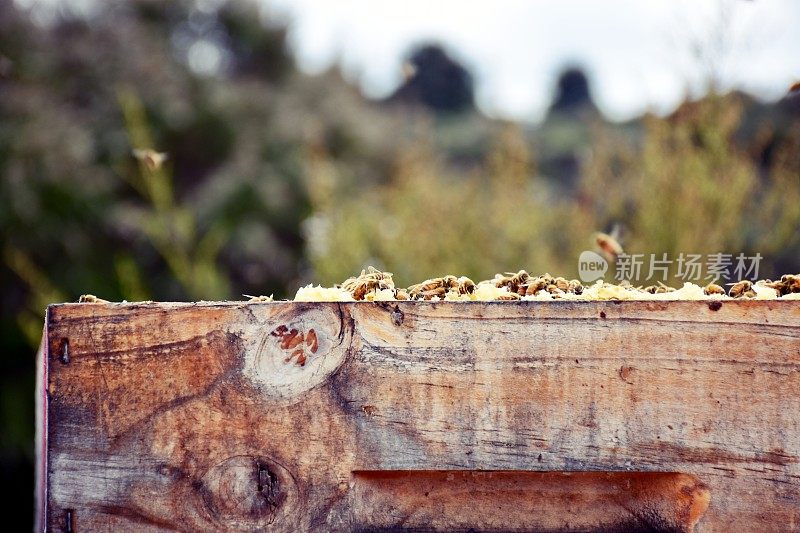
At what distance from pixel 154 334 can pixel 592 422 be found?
1.80 ft

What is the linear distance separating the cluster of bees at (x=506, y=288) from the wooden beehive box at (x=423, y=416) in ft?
0.34

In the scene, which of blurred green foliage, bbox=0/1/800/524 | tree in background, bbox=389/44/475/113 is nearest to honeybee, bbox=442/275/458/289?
blurred green foliage, bbox=0/1/800/524

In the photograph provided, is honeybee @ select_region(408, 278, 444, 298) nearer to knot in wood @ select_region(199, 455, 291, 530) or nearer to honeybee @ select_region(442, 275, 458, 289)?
honeybee @ select_region(442, 275, 458, 289)

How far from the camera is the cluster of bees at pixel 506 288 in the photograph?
107 cm

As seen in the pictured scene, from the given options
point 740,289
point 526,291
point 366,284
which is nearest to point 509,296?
point 526,291

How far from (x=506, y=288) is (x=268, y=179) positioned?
7387mm

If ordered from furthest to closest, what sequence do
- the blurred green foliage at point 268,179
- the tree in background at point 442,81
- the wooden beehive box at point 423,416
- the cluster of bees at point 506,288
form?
the tree in background at point 442,81 < the blurred green foliage at point 268,179 < the cluster of bees at point 506,288 < the wooden beehive box at point 423,416

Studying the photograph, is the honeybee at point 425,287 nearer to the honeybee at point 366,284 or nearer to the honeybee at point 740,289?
the honeybee at point 366,284

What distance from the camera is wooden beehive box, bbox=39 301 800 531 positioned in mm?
958

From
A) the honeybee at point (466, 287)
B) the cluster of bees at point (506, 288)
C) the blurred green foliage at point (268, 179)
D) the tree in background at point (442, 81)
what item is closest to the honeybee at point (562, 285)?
the cluster of bees at point (506, 288)

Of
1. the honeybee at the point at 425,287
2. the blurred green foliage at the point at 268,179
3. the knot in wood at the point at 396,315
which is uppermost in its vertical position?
the blurred green foliage at the point at 268,179

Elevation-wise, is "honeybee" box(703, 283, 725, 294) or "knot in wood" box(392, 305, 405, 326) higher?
"honeybee" box(703, 283, 725, 294)

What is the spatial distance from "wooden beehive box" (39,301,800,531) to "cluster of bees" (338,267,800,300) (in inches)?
4.0

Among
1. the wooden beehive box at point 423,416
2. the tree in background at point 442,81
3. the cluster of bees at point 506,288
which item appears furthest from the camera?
the tree in background at point 442,81
